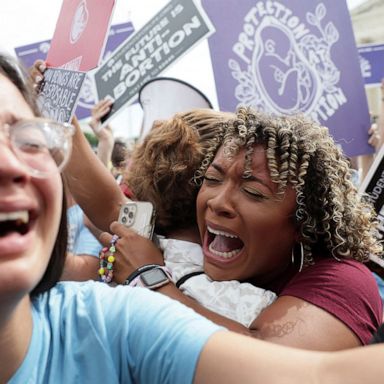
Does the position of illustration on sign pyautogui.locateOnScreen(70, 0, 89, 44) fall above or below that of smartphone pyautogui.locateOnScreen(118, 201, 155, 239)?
above

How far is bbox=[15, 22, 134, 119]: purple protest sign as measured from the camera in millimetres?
4121

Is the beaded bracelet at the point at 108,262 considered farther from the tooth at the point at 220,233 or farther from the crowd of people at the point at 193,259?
the tooth at the point at 220,233

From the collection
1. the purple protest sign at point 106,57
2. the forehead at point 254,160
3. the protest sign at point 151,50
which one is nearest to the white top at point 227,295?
the forehead at point 254,160

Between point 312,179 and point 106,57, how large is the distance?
297 cm

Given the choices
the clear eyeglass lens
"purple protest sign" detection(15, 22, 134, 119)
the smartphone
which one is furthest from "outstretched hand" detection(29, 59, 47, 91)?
"purple protest sign" detection(15, 22, 134, 119)

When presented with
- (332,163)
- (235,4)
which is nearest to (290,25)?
(235,4)

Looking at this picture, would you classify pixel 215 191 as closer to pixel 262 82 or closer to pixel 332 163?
pixel 332 163

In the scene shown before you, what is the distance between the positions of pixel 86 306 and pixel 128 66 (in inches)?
75.2

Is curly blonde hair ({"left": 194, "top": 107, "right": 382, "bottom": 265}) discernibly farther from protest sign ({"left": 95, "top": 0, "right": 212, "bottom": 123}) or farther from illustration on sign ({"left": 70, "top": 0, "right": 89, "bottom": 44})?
protest sign ({"left": 95, "top": 0, "right": 212, "bottom": 123})

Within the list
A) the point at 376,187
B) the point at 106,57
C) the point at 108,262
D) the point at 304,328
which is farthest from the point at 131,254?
the point at 106,57

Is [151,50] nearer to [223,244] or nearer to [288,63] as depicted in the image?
[288,63]

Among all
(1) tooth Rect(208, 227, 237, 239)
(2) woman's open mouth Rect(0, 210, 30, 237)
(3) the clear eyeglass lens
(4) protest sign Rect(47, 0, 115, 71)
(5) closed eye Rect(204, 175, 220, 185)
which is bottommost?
(1) tooth Rect(208, 227, 237, 239)

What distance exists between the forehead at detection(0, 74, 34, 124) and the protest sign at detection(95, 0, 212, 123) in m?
1.61

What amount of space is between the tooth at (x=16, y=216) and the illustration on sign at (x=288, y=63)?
72.0 inches
